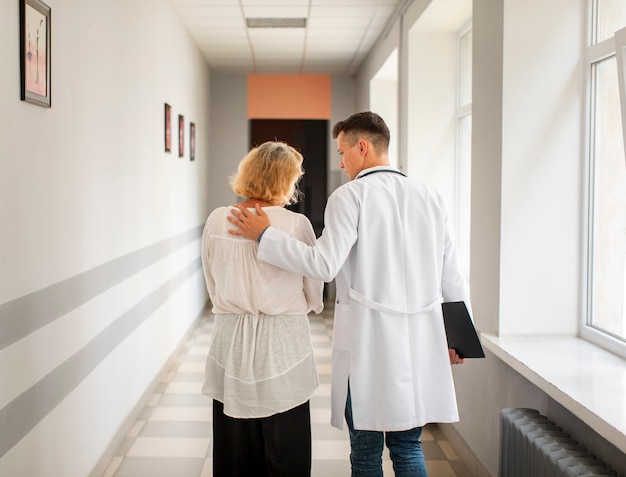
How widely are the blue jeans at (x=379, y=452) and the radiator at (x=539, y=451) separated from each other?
33 centimetres

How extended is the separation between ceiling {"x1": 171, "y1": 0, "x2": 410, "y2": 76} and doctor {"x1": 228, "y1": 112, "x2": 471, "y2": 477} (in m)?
3.41

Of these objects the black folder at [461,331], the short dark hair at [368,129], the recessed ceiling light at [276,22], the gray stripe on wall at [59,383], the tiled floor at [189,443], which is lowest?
the tiled floor at [189,443]

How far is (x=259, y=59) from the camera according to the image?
7926 millimetres

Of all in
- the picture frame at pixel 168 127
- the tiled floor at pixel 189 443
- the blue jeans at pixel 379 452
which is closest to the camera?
the blue jeans at pixel 379 452

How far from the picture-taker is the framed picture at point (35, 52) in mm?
2234

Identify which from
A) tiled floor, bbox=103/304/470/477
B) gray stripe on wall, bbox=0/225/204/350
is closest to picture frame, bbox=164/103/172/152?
gray stripe on wall, bbox=0/225/204/350

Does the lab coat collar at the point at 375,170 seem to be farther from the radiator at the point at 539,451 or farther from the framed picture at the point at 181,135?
the framed picture at the point at 181,135

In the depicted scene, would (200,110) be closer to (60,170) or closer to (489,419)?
(60,170)

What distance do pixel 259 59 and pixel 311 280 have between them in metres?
6.11

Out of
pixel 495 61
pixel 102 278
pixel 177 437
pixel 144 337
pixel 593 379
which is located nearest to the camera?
pixel 593 379

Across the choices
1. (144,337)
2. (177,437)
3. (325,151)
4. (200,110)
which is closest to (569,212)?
(177,437)

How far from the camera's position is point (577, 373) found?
2.23 meters

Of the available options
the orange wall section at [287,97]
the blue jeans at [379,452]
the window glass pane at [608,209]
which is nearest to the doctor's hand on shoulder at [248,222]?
the blue jeans at [379,452]

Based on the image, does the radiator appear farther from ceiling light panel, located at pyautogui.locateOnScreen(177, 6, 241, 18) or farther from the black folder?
ceiling light panel, located at pyautogui.locateOnScreen(177, 6, 241, 18)
